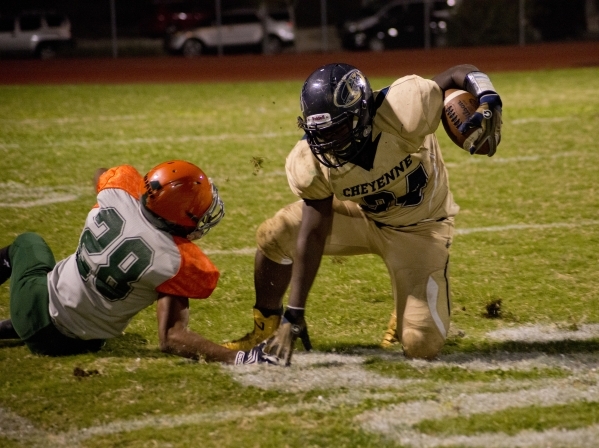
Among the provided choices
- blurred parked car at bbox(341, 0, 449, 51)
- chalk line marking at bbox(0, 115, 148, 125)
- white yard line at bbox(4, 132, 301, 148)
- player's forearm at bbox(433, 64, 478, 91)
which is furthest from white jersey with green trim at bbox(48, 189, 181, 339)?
blurred parked car at bbox(341, 0, 449, 51)

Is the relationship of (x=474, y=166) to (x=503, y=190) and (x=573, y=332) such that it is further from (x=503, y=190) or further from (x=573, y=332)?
(x=573, y=332)

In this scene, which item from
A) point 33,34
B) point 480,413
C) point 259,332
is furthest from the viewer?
point 33,34

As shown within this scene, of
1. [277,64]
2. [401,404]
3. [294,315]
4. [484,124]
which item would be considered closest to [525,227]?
[484,124]

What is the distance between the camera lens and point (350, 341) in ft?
12.6

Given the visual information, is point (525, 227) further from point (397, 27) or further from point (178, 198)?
point (397, 27)

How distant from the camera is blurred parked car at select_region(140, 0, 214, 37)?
78.1 ft

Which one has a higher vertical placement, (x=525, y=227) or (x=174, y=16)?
(x=174, y=16)

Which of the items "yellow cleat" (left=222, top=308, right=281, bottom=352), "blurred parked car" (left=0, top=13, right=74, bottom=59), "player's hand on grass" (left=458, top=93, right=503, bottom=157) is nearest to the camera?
"player's hand on grass" (left=458, top=93, right=503, bottom=157)

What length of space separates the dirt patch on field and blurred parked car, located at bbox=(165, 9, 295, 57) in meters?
1.01

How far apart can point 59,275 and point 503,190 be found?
144 inches

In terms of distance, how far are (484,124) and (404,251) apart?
25.5 inches

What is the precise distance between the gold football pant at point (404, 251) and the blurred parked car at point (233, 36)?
17.4 meters

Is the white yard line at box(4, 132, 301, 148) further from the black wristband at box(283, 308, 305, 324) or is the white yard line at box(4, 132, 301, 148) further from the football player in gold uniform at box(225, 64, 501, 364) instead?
the black wristband at box(283, 308, 305, 324)

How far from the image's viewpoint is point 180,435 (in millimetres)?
2873
